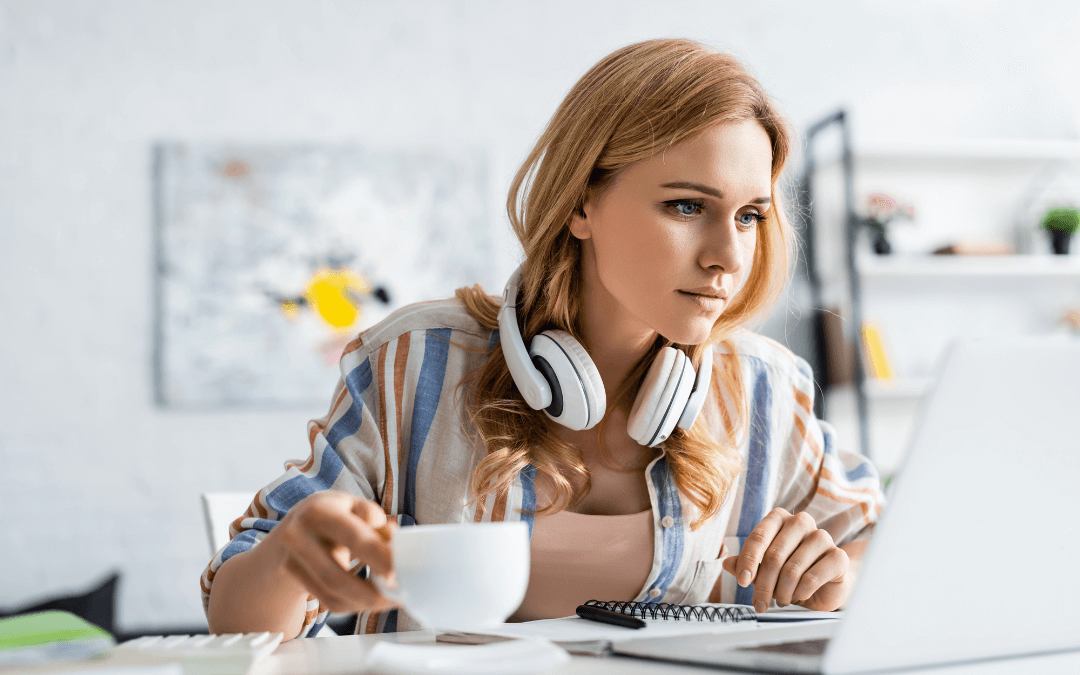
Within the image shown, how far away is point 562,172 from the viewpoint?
42.8 inches

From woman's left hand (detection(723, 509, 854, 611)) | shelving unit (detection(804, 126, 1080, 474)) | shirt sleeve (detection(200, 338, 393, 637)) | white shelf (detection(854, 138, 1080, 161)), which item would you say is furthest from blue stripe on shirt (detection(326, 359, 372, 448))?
white shelf (detection(854, 138, 1080, 161))

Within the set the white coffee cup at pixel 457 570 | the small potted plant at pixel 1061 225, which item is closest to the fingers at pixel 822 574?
the white coffee cup at pixel 457 570

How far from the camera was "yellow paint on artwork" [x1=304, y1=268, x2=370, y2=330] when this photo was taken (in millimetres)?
2838

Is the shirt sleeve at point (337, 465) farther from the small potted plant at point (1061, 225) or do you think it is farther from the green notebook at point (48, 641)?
the small potted plant at point (1061, 225)

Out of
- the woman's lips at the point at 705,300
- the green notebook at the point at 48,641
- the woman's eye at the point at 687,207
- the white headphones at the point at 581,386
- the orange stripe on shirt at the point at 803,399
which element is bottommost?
the green notebook at the point at 48,641

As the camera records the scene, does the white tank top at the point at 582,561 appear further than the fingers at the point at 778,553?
Yes

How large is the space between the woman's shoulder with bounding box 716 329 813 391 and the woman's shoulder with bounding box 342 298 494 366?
36 cm

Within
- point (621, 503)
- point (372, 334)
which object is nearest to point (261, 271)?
point (372, 334)

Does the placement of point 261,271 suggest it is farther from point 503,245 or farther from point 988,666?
point 988,666

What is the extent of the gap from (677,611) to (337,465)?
397 mm

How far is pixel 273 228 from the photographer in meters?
2.82

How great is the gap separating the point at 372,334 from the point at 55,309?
209 centimetres

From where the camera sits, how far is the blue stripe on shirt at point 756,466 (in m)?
1.14

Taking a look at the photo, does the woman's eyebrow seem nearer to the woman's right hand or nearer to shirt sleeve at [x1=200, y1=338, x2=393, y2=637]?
shirt sleeve at [x1=200, y1=338, x2=393, y2=637]
